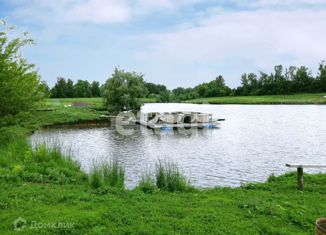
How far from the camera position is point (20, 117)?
1459 cm

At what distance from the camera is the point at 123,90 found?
4916 centimetres

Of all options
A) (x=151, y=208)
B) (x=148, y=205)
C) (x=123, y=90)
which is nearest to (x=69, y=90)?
(x=123, y=90)

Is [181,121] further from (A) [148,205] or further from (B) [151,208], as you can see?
(B) [151,208]

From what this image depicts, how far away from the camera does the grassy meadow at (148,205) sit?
6051 millimetres

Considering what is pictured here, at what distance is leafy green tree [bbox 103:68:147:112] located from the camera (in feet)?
162

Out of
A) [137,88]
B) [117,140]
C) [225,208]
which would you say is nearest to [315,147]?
[117,140]

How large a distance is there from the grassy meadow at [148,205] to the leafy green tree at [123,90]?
38.3 m

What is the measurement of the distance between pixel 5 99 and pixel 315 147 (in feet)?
63.5

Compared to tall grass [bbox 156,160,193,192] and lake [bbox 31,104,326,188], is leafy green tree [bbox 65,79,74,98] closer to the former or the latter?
lake [bbox 31,104,326,188]

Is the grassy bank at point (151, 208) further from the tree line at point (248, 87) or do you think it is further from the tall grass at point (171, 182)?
the tree line at point (248, 87)

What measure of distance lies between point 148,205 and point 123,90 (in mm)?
42536

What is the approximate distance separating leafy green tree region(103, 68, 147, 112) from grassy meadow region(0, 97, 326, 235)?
3829 cm

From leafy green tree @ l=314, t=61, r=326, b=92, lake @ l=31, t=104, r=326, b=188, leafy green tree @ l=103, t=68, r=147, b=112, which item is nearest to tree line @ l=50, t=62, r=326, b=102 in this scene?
leafy green tree @ l=314, t=61, r=326, b=92

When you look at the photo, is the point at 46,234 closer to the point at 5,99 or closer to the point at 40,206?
the point at 40,206
